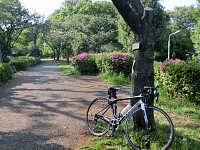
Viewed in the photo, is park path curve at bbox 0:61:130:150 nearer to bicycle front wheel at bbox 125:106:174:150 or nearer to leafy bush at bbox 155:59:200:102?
bicycle front wheel at bbox 125:106:174:150

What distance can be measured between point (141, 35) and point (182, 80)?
3128mm

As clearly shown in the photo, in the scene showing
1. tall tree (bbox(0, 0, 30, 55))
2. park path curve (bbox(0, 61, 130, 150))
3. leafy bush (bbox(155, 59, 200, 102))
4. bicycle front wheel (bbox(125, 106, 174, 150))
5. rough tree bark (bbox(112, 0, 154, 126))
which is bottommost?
park path curve (bbox(0, 61, 130, 150))

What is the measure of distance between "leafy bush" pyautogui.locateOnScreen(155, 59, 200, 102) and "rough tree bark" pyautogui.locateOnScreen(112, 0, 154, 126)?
2.74 meters

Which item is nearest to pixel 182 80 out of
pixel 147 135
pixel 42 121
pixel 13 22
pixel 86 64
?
pixel 147 135

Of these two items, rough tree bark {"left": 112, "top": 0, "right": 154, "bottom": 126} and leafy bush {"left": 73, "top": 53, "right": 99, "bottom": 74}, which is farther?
leafy bush {"left": 73, "top": 53, "right": 99, "bottom": 74}

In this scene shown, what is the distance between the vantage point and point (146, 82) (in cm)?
353

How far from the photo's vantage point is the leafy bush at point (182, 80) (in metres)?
5.75

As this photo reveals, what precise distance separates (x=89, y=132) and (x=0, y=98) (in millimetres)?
4527

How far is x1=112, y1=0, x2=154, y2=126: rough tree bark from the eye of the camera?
135 inches

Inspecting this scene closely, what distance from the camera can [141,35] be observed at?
137 inches

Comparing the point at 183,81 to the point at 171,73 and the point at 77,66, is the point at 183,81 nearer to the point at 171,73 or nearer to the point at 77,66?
the point at 171,73

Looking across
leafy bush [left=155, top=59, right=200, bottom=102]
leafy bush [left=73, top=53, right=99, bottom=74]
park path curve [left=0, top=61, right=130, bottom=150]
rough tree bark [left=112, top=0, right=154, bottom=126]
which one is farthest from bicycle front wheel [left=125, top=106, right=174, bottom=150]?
leafy bush [left=73, top=53, right=99, bottom=74]

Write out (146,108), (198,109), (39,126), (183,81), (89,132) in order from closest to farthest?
(146,108)
(89,132)
(39,126)
(198,109)
(183,81)

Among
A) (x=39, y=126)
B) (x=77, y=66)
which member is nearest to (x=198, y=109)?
(x=39, y=126)
